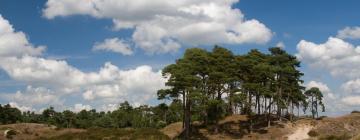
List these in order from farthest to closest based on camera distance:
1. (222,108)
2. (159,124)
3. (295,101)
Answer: (159,124) → (295,101) → (222,108)

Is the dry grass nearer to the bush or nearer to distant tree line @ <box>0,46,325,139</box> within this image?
distant tree line @ <box>0,46,325,139</box>

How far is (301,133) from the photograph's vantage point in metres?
68.1

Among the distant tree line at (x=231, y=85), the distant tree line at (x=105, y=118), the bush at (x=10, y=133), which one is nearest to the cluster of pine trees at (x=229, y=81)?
the distant tree line at (x=231, y=85)

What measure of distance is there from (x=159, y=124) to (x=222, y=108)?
61816 millimetres

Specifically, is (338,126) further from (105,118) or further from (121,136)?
(105,118)

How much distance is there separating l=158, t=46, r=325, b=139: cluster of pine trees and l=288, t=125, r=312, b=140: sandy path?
17.2ft

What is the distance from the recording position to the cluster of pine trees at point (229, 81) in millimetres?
63781

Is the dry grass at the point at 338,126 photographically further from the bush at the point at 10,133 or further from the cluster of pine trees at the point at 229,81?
the bush at the point at 10,133

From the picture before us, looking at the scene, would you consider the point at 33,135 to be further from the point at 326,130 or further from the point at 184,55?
the point at 326,130

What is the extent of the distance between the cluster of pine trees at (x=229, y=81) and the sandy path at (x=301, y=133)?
5.24 meters

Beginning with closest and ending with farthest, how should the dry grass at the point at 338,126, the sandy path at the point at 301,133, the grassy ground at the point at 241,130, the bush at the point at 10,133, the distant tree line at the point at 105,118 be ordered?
the grassy ground at the point at 241,130
the sandy path at the point at 301,133
the dry grass at the point at 338,126
the bush at the point at 10,133
the distant tree line at the point at 105,118

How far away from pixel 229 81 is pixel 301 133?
549 inches

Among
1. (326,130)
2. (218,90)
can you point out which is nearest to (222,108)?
(218,90)

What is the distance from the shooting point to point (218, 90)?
2749 inches
